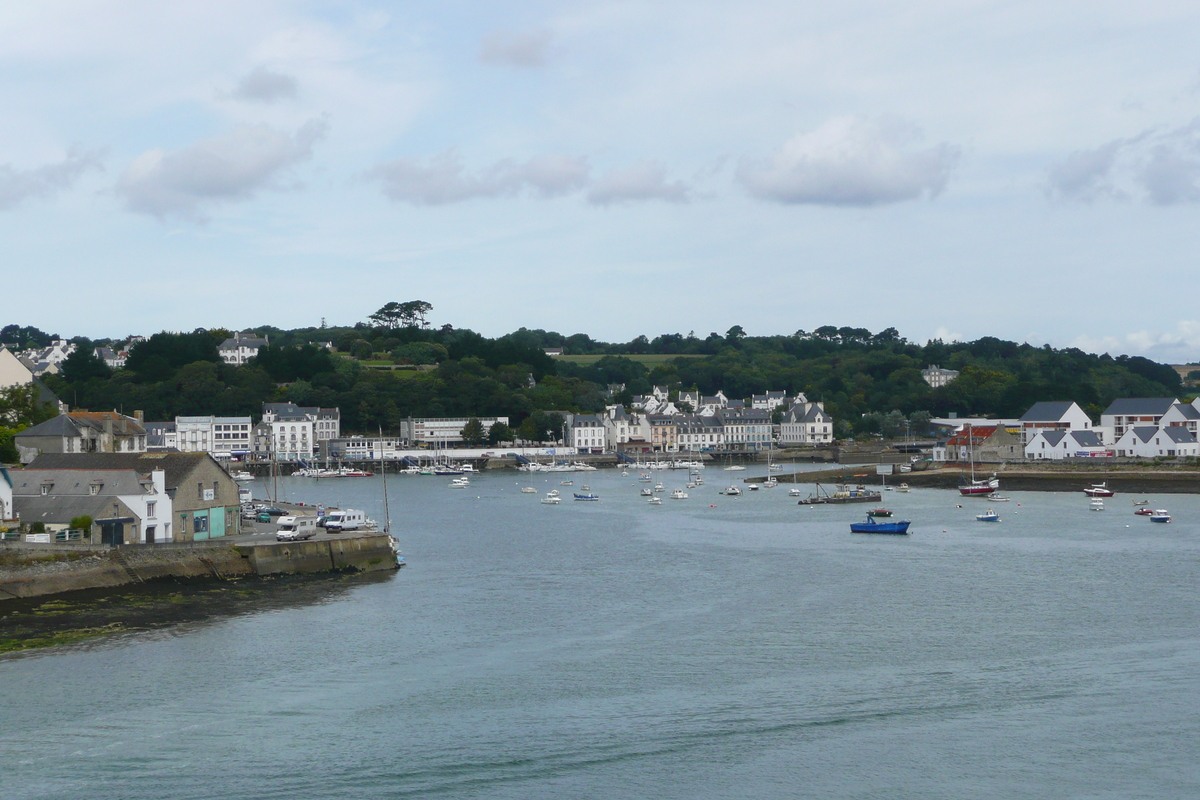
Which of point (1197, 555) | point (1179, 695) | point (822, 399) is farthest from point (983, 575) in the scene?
point (822, 399)

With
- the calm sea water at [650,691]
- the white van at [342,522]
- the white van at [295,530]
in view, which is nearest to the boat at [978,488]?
the calm sea water at [650,691]

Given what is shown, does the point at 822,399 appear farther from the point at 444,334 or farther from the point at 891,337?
the point at 891,337

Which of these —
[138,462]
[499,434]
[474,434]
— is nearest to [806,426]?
[499,434]

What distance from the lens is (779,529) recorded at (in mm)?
44750

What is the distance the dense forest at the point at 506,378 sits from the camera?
109312 millimetres

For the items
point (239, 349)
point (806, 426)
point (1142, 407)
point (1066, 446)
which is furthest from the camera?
point (239, 349)

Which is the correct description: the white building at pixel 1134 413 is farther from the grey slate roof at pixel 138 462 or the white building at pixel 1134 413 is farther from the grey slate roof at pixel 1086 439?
the grey slate roof at pixel 138 462

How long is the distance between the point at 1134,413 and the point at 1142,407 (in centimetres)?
66

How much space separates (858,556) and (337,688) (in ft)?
68.8

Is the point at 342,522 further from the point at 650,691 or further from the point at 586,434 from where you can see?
the point at 586,434

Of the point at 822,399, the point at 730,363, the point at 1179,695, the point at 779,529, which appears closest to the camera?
the point at 1179,695

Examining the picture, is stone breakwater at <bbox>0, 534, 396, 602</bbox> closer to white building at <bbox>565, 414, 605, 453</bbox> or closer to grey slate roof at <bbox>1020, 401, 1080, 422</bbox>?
grey slate roof at <bbox>1020, 401, 1080, 422</bbox>

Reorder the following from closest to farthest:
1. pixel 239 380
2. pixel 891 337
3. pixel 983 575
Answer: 1. pixel 983 575
2. pixel 239 380
3. pixel 891 337

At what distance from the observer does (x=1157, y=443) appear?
234 ft
